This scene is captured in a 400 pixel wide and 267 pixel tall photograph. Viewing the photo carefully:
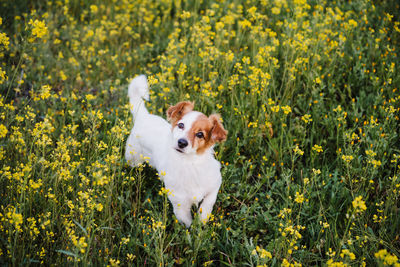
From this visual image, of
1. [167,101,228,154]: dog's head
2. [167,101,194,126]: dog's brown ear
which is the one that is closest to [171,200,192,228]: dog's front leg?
[167,101,228,154]: dog's head

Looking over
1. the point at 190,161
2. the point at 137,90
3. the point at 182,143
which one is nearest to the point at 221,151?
the point at 190,161

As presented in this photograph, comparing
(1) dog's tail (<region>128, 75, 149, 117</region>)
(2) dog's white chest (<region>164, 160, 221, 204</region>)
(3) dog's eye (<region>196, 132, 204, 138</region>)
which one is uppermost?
(3) dog's eye (<region>196, 132, 204, 138</region>)

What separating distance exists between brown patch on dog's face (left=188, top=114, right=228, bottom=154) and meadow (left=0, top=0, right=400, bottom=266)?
0.58 meters

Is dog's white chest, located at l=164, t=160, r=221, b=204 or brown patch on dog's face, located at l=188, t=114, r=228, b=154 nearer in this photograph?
brown patch on dog's face, located at l=188, t=114, r=228, b=154

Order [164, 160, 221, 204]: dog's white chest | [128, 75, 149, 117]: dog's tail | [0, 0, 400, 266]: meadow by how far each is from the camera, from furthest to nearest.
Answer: [128, 75, 149, 117]: dog's tail
[164, 160, 221, 204]: dog's white chest
[0, 0, 400, 266]: meadow

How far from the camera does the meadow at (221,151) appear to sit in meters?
2.42

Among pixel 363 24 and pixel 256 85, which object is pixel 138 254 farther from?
pixel 363 24

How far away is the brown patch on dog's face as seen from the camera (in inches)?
103

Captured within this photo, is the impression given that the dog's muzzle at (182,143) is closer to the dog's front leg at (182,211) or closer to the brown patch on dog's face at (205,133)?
the brown patch on dog's face at (205,133)

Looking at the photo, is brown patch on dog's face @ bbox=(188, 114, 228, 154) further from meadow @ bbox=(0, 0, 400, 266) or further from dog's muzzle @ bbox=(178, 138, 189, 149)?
meadow @ bbox=(0, 0, 400, 266)

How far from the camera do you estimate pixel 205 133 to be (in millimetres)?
2691

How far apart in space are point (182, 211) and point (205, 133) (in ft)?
2.46

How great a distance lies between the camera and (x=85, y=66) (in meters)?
5.17

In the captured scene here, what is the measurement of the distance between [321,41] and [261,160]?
222 cm
